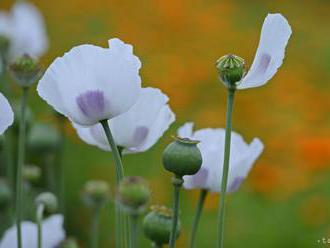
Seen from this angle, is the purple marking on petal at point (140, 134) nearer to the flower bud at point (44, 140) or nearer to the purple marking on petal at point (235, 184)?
the purple marking on petal at point (235, 184)

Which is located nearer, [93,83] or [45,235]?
[93,83]

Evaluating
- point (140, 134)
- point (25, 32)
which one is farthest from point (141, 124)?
point (25, 32)

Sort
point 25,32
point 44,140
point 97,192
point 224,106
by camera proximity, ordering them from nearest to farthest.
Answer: point 97,192 < point 44,140 < point 25,32 < point 224,106

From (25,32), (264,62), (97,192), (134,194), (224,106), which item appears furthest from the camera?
(224,106)

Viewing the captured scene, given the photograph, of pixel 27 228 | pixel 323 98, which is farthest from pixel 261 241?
pixel 27 228

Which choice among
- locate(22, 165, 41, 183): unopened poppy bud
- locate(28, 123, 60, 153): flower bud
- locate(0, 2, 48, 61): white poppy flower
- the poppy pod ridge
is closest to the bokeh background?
locate(0, 2, 48, 61): white poppy flower

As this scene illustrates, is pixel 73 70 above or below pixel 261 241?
above

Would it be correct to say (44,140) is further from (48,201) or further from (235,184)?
(235,184)

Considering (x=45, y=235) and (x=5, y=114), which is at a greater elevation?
(x=5, y=114)

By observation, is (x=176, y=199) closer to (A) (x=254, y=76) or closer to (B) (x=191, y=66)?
(A) (x=254, y=76)
